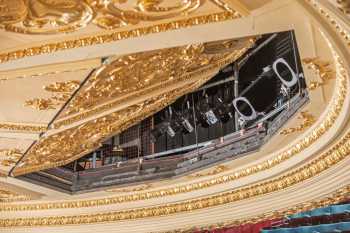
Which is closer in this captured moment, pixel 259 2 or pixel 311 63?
pixel 259 2

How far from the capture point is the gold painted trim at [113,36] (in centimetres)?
249

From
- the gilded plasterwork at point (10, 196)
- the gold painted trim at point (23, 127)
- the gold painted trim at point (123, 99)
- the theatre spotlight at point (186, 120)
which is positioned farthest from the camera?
the gilded plasterwork at point (10, 196)

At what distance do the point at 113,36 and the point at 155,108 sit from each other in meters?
2.32

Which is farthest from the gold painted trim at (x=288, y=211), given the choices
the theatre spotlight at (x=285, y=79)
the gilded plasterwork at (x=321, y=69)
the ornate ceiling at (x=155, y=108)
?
the gilded plasterwork at (x=321, y=69)

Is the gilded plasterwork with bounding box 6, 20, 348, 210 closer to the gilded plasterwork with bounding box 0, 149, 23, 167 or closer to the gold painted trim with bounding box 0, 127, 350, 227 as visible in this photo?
the gold painted trim with bounding box 0, 127, 350, 227

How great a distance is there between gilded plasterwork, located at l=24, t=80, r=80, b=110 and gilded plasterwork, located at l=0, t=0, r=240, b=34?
904 millimetres

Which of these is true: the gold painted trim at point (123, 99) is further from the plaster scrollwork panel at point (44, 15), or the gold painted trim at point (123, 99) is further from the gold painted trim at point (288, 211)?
the plaster scrollwork panel at point (44, 15)

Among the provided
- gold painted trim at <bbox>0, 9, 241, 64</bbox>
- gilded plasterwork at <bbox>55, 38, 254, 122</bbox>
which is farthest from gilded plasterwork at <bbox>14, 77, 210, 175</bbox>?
gold painted trim at <bbox>0, 9, 241, 64</bbox>

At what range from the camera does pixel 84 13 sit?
2.45m

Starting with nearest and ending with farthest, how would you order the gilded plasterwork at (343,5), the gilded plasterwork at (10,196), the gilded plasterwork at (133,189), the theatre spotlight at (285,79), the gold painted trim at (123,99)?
the gilded plasterwork at (343,5) < the theatre spotlight at (285,79) < the gold painted trim at (123,99) < the gilded plasterwork at (133,189) < the gilded plasterwork at (10,196)

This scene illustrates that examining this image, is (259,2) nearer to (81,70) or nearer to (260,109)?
(81,70)

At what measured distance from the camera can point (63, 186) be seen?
19.3 ft

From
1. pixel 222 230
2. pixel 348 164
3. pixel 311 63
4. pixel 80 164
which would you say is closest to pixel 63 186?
pixel 80 164

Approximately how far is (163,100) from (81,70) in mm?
1671
